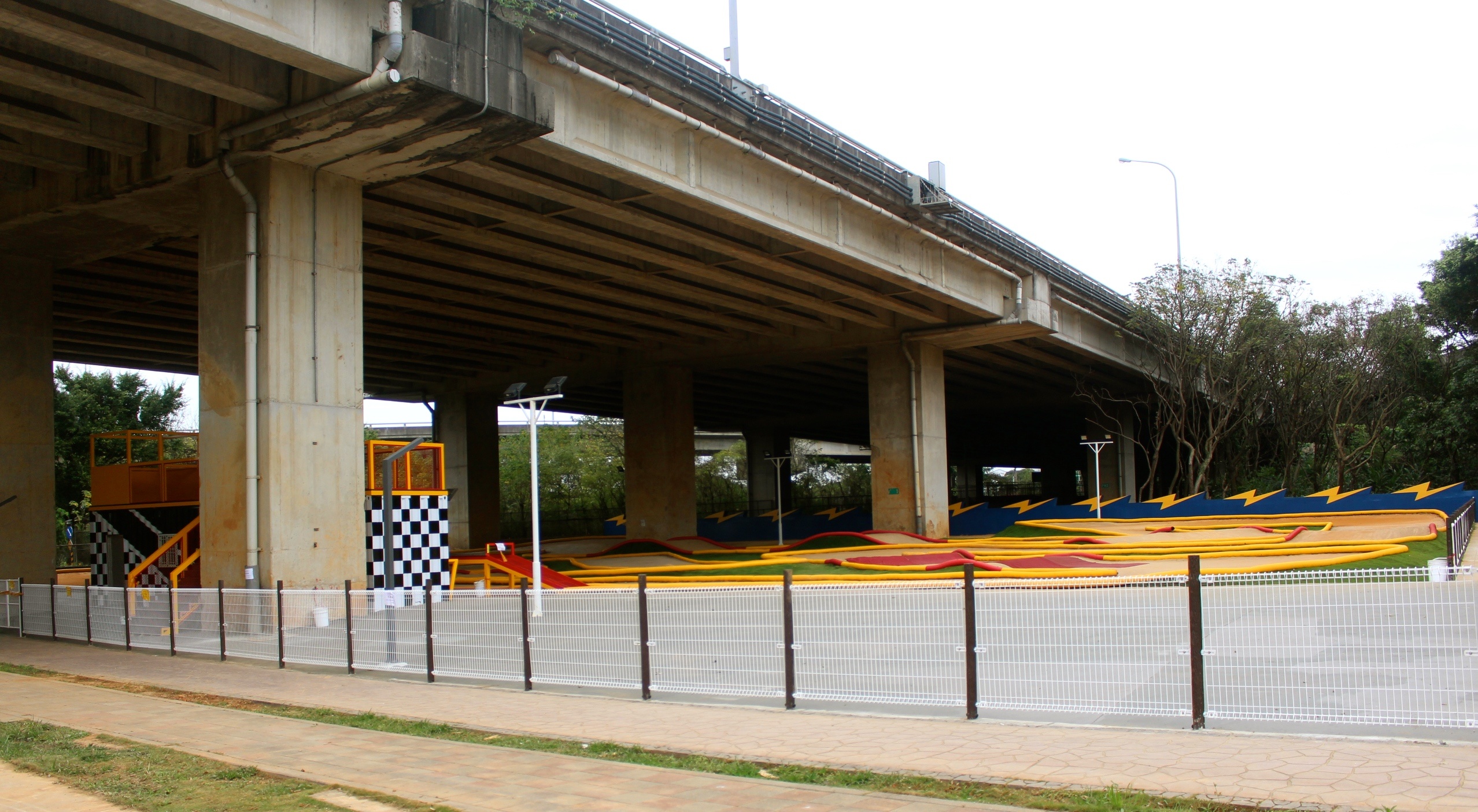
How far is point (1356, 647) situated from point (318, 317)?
47.2ft

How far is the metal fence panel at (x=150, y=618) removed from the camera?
606 inches

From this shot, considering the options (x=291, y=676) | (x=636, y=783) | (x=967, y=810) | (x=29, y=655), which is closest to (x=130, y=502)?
(x=29, y=655)

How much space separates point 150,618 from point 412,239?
1047cm

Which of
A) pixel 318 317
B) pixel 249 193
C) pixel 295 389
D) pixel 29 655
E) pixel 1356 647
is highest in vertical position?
pixel 249 193

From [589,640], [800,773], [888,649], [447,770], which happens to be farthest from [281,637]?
[800,773]

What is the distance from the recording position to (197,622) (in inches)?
587

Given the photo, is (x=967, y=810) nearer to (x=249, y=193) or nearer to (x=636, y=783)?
(x=636, y=783)

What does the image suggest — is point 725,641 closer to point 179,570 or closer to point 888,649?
point 888,649

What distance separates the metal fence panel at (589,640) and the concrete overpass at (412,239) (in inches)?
264

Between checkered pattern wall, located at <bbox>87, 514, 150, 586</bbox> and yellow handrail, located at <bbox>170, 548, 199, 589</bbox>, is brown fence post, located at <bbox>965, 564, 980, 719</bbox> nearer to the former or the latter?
yellow handrail, located at <bbox>170, 548, 199, 589</bbox>

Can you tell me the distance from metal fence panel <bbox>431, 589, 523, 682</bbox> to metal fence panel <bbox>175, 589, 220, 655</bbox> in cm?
448

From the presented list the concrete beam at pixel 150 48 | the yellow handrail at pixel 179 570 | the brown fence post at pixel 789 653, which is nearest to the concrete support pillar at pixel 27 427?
the yellow handrail at pixel 179 570

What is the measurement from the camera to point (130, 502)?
22.4 metres

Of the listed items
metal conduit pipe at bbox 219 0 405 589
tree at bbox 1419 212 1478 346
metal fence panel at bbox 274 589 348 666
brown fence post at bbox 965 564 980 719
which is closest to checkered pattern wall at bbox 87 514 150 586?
metal conduit pipe at bbox 219 0 405 589
